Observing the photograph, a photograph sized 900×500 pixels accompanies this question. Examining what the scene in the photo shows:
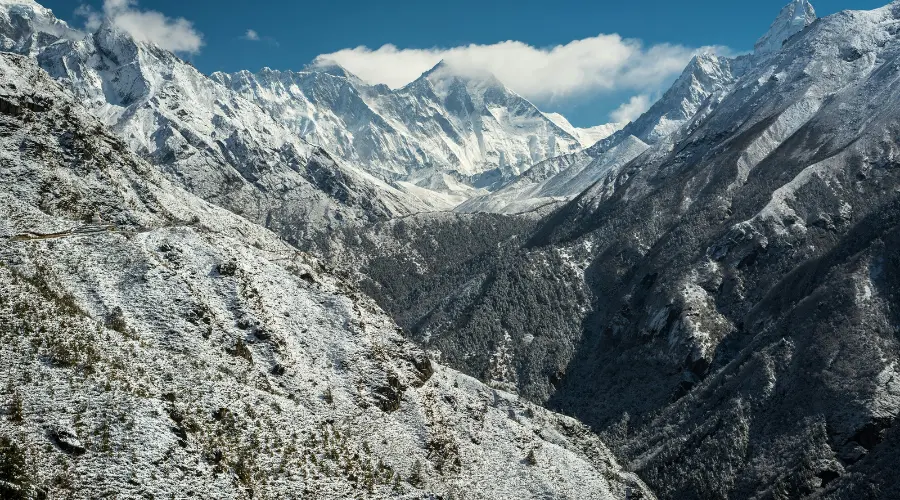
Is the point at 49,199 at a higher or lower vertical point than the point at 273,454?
higher

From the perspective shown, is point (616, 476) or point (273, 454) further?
point (616, 476)

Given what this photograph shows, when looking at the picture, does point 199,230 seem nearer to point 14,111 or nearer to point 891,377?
point 14,111

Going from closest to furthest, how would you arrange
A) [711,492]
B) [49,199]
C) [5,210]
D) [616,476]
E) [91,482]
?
[91,482] < [5,210] < [49,199] < [616,476] < [711,492]

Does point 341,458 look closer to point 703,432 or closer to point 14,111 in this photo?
point 14,111

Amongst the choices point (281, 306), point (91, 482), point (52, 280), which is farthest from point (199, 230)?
point (91, 482)

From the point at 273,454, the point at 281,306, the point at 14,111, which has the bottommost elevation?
the point at 273,454

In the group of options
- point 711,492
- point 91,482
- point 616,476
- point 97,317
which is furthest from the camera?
point 711,492
